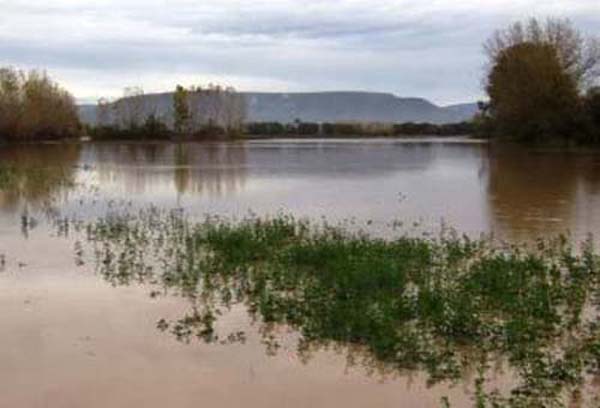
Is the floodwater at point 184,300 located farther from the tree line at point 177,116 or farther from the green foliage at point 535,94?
the tree line at point 177,116

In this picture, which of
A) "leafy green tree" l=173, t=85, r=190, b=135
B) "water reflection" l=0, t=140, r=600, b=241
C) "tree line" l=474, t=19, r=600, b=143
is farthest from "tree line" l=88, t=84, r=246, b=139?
"water reflection" l=0, t=140, r=600, b=241

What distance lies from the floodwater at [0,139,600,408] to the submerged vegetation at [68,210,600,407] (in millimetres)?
326

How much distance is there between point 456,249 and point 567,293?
3.03 meters

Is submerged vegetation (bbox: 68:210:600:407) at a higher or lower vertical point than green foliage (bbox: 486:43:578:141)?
lower

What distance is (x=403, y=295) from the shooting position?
442 inches

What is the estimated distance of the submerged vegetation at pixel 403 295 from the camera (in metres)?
8.80

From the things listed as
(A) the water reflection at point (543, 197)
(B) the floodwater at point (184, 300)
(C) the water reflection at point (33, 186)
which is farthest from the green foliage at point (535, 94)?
(C) the water reflection at point (33, 186)

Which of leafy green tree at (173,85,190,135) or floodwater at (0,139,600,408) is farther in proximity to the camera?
leafy green tree at (173,85,190,135)

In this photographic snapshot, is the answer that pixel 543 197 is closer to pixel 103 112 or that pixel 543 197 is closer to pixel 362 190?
pixel 362 190

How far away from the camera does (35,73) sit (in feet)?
310

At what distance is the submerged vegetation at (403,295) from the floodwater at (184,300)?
0.33 m

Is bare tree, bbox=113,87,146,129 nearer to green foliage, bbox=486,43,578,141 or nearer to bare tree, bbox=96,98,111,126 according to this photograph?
bare tree, bbox=96,98,111,126

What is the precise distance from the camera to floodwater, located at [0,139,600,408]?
8203 millimetres

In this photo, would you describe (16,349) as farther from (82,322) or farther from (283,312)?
(283,312)
